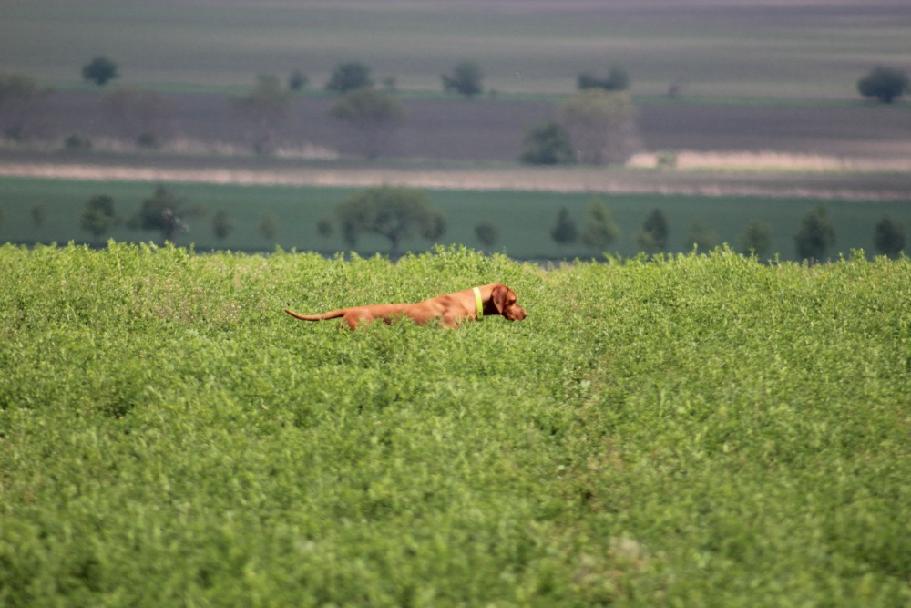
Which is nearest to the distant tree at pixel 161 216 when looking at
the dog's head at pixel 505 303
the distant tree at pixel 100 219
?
the distant tree at pixel 100 219

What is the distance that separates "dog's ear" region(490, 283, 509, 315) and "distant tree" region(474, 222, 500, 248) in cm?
4279

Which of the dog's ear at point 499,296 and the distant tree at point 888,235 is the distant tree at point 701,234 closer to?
the distant tree at point 888,235

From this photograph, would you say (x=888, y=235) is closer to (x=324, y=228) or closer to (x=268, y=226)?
(x=324, y=228)

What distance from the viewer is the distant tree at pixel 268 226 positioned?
55969mm

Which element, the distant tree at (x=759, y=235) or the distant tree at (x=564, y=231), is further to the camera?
the distant tree at (x=564, y=231)

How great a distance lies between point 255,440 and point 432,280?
21.8ft

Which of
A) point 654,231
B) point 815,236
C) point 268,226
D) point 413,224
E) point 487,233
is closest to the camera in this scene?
point 815,236

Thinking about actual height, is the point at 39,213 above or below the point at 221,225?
above

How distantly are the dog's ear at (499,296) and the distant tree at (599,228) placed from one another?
3829 cm

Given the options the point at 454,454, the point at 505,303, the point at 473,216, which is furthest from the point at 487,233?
the point at 454,454

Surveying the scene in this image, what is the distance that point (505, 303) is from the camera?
12.1 m

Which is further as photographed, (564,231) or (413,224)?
(564,231)

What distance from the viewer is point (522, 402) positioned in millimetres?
8773

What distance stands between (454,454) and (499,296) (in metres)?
4.64
